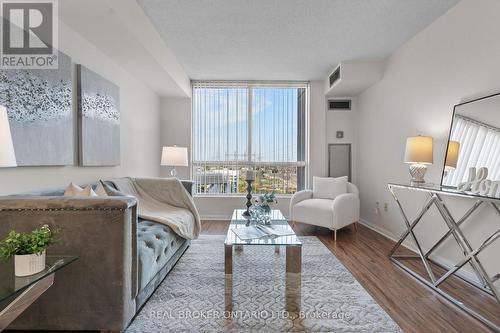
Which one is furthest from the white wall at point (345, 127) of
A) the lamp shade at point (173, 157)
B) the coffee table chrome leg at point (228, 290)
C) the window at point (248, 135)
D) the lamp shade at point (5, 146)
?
the lamp shade at point (5, 146)

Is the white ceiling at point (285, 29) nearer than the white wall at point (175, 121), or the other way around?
the white ceiling at point (285, 29)

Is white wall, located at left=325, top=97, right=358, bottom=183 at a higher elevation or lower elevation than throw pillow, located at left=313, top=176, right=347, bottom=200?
higher

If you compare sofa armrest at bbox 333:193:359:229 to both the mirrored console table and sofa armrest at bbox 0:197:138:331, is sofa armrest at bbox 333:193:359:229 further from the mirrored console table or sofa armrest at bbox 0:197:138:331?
sofa armrest at bbox 0:197:138:331

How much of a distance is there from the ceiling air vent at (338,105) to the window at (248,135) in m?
0.44

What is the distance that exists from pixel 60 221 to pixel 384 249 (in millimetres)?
3174

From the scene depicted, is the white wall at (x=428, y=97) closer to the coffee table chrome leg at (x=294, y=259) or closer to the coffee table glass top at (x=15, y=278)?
the coffee table chrome leg at (x=294, y=259)

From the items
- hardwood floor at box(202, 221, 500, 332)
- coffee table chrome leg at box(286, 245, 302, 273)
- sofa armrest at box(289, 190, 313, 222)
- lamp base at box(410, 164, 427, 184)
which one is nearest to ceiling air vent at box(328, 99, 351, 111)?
sofa armrest at box(289, 190, 313, 222)

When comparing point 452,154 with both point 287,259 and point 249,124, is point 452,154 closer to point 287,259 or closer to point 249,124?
point 287,259

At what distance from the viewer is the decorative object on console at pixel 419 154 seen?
2.53 metres

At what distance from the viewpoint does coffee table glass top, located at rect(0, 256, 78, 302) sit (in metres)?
1.00

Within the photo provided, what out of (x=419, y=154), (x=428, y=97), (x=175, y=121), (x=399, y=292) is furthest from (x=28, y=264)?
(x=175, y=121)

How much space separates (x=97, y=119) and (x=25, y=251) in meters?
1.79

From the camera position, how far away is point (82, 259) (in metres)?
1.41

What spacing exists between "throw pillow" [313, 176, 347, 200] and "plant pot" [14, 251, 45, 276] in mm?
3499
